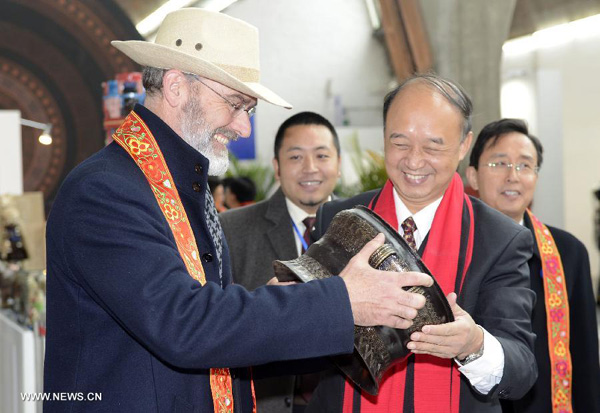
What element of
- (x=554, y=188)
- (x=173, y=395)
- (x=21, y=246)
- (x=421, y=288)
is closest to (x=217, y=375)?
(x=173, y=395)

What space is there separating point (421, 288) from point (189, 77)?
2.29 ft

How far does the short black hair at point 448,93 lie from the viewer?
1.96 m

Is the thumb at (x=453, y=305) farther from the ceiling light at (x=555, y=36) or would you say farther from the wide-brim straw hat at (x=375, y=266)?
the ceiling light at (x=555, y=36)

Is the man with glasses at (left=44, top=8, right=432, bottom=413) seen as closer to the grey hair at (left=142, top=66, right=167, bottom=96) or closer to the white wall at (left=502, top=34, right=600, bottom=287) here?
the grey hair at (left=142, top=66, right=167, bottom=96)

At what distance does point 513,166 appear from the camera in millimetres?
2992

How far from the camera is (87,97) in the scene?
7.03 metres

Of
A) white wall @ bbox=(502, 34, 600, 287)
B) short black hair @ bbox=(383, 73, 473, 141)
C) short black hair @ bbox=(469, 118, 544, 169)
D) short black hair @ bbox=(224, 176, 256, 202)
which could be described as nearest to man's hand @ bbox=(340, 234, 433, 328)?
short black hair @ bbox=(383, 73, 473, 141)

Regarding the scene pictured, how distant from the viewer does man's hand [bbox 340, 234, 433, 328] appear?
1.42 metres

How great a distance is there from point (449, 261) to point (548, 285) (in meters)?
1.17

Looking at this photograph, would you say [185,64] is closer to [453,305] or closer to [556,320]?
[453,305]

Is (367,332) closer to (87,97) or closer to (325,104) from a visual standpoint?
(87,97)

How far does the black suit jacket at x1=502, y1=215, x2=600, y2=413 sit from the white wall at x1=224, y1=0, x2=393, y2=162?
9365mm

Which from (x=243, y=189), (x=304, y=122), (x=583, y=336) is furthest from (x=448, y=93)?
(x=243, y=189)

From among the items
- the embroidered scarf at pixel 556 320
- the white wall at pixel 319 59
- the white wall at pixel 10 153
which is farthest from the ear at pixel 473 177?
the white wall at pixel 319 59
